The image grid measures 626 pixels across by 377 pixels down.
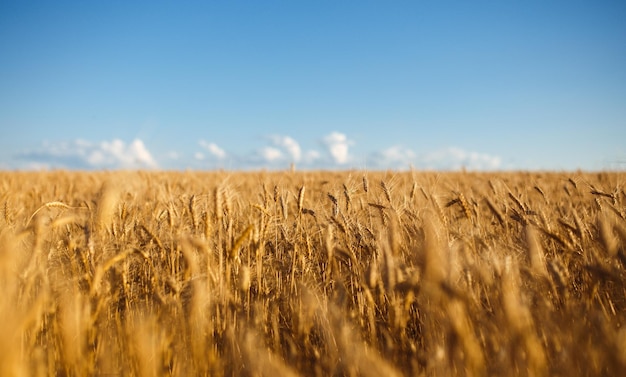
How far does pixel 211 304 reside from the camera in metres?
1.68

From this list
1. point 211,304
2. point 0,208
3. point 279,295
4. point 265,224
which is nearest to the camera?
point 211,304

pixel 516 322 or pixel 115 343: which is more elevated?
pixel 516 322

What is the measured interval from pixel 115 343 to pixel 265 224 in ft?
3.30

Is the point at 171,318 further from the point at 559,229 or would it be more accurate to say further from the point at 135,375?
the point at 559,229

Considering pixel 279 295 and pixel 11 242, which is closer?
pixel 11 242

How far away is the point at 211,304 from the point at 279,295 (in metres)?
0.48

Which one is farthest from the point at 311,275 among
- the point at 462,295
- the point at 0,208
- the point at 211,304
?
the point at 0,208

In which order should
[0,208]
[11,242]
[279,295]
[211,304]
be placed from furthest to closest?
[0,208], [279,295], [211,304], [11,242]

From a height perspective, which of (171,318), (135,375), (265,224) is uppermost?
(265,224)

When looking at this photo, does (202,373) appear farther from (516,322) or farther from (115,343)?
(516,322)

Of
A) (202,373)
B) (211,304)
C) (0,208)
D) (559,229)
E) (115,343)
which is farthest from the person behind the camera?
(0,208)

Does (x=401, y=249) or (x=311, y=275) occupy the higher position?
(x=401, y=249)

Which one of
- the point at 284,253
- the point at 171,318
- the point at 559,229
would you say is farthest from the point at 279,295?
the point at 559,229

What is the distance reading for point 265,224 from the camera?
228 cm
